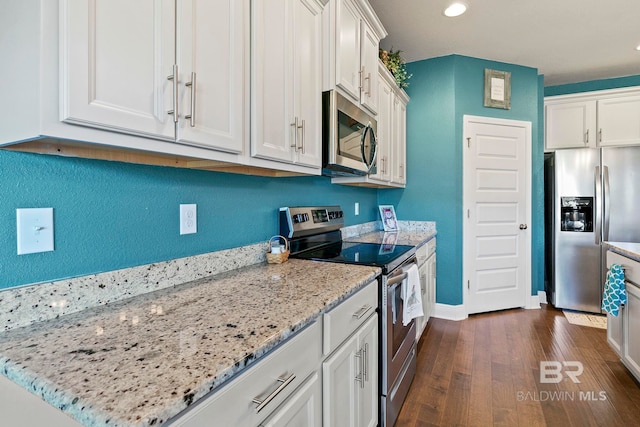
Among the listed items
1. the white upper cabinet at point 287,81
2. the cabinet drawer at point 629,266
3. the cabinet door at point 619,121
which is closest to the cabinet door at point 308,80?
the white upper cabinet at point 287,81

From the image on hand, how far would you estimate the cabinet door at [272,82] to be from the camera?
1160 mm

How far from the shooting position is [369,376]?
4.49ft

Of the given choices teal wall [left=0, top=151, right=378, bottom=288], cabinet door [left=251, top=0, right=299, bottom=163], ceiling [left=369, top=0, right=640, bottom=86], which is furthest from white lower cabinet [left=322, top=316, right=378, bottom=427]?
ceiling [left=369, top=0, right=640, bottom=86]

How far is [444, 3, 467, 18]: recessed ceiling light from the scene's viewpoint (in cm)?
241

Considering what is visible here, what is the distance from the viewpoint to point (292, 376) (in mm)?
832

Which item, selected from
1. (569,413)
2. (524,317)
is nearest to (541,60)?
(524,317)

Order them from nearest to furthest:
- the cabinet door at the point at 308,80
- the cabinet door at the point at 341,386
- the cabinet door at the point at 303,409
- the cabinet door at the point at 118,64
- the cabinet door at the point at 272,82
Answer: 1. the cabinet door at the point at 118,64
2. the cabinet door at the point at 303,409
3. the cabinet door at the point at 341,386
4. the cabinet door at the point at 272,82
5. the cabinet door at the point at 308,80

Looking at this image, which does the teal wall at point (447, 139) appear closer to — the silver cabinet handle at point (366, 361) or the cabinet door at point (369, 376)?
the cabinet door at point (369, 376)

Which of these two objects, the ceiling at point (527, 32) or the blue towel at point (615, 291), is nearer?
the blue towel at point (615, 291)

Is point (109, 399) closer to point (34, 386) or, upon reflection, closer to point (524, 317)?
point (34, 386)

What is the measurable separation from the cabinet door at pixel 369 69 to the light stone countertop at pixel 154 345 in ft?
4.60

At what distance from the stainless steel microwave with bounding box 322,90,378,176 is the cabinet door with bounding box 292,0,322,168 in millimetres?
57

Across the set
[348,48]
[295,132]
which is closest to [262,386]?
[295,132]

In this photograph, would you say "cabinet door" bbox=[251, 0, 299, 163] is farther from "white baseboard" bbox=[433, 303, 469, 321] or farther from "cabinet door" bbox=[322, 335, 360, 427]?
"white baseboard" bbox=[433, 303, 469, 321]
